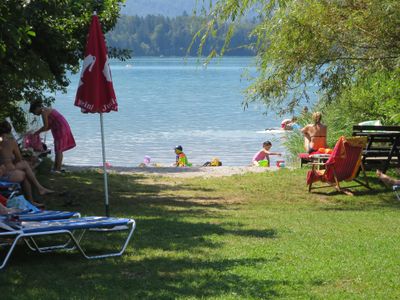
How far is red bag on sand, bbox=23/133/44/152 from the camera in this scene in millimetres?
14648

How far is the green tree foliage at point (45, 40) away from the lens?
9151 millimetres

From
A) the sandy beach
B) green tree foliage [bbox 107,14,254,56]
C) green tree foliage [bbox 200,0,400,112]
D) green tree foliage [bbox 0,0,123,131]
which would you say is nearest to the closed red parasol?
green tree foliage [bbox 0,0,123,131]

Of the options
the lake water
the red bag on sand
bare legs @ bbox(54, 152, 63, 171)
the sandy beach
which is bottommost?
the lake water

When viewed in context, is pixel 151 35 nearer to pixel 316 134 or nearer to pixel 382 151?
pixel 316 134

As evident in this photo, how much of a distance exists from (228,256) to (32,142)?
8429 millimetres

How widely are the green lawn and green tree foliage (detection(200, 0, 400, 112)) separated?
7.90 feet

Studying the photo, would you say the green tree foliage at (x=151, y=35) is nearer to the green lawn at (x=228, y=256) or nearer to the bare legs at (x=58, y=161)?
the bare legs at (x=58, y=161)

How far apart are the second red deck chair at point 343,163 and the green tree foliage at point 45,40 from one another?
13.6ft

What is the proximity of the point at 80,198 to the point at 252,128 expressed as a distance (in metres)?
27.1

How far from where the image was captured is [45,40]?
11.8 meters

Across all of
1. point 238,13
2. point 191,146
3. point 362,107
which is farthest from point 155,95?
point 238,13

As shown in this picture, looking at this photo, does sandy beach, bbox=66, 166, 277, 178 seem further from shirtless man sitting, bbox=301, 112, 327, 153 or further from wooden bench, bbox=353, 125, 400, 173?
wooden bench, bbox=353, 125, 400, 173

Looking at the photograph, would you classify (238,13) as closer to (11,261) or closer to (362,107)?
(362,107)

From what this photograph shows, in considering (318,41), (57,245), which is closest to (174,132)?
(318,41)
